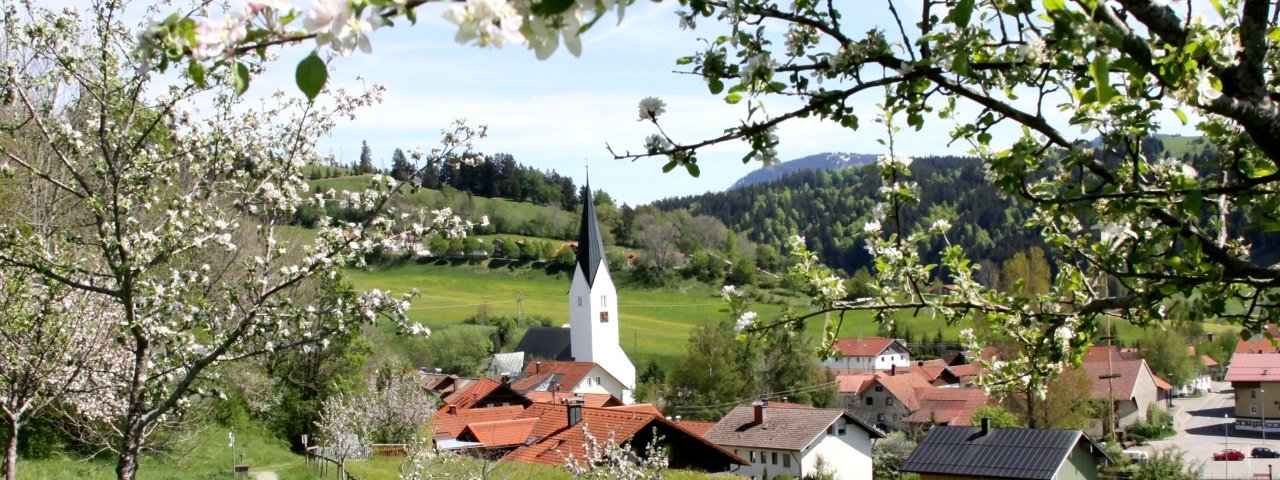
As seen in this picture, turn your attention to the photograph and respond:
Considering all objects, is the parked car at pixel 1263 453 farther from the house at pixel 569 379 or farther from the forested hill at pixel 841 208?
the forested hill at pixel 841 208

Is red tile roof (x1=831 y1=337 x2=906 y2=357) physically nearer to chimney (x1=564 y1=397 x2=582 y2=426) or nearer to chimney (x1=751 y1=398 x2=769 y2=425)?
chimney (x1=751 y1=398 x2=769 y2=425)

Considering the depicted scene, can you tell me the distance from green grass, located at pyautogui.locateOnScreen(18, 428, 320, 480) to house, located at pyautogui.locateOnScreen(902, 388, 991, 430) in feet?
123

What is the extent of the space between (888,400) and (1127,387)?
13823mm

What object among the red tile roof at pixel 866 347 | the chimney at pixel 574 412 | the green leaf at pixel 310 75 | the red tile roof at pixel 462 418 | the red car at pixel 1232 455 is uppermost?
the green leaf at pixel 310 75

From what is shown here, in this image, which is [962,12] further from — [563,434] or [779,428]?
[779,428]

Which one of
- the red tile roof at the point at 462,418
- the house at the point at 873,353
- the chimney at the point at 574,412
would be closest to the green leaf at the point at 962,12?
the chimney at the point at 574,412

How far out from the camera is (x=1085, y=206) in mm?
3021

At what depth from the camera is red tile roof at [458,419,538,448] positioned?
31.4 metres

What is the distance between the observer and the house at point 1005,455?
1118 inches

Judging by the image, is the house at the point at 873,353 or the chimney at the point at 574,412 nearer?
the chimney at the point at 574,412

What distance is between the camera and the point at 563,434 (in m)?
27.1

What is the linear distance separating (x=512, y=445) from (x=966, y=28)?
Result: 29844 millimetres

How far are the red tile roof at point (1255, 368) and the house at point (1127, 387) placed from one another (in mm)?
4611

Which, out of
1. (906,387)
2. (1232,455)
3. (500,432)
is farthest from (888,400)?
(500,432)
